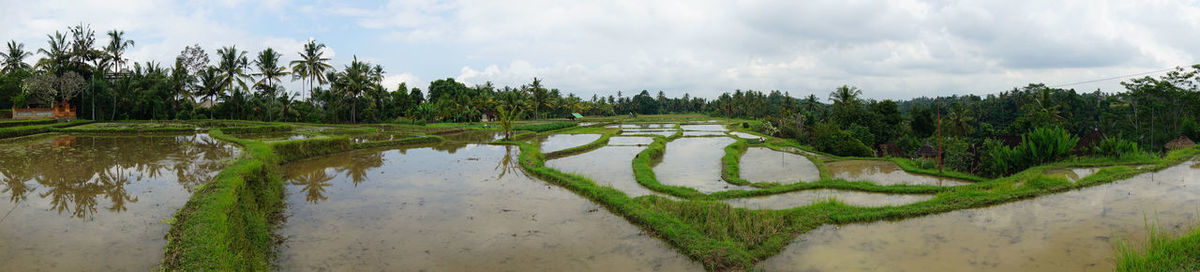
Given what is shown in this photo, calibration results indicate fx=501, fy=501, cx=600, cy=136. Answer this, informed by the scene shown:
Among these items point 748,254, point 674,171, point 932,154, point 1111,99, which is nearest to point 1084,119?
point 1111,99

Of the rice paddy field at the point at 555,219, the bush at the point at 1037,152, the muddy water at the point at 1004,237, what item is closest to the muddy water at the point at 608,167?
the rice paddy field at the point at 555,219

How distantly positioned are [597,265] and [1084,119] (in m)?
47.2

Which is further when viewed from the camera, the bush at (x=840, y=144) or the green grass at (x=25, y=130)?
the bush at (x=840, y=144)

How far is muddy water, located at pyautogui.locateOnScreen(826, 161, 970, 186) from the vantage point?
1316 centimetres

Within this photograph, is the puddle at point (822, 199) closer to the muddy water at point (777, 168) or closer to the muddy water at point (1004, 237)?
the muddy water at point (1004, 237)

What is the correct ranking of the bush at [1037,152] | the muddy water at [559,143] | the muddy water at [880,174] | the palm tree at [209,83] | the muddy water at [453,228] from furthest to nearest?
1. the palm tree at [209,83]
2. the muddy water at [559,143]
3. the bush at [1037,152]
4. the muddy water at [880,174]
5. the muddy water at [453,228]

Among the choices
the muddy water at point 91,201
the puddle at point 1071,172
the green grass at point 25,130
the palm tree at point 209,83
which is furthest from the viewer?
the palm tree at point 209,83

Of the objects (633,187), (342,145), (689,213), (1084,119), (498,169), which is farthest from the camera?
(1084,119)

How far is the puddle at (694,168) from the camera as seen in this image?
1259cm

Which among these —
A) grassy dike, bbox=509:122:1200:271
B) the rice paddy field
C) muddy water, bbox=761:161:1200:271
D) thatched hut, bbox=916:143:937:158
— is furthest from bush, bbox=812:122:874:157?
muddy water, bbox=761:161:1200:271

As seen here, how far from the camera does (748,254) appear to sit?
20.8 feet

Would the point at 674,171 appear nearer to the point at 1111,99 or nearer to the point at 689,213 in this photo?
the point at 689,213

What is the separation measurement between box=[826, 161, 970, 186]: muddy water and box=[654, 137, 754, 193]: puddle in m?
3.73

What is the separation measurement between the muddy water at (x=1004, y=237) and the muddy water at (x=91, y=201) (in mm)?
7942
